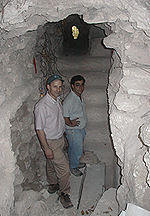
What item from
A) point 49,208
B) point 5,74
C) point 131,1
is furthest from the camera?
point 49,208

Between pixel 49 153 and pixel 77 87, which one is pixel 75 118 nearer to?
pixel 77 87

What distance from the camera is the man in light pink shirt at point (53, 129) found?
2.39 meters

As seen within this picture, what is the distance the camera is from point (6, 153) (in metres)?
1.83

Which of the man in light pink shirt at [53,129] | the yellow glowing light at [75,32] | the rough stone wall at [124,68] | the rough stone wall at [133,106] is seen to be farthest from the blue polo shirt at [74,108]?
the yellow glowing light at [75,32]

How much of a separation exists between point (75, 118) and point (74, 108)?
0.58 feet

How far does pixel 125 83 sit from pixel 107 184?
8.67 ft

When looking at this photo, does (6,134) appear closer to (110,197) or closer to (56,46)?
(110,197)

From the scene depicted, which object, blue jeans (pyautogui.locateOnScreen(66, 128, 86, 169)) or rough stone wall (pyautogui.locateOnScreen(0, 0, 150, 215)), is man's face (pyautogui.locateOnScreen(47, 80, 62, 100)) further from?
blue jeans (pyautogui.locateOnScreen(66, 128, 86, 169))

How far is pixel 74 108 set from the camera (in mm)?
3010

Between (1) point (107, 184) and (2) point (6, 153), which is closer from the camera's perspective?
(2) point (6, 153)

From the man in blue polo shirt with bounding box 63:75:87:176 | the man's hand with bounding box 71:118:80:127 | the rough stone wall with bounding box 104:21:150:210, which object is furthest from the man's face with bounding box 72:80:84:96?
the rough stone wall with bounding box 104:21:150:210

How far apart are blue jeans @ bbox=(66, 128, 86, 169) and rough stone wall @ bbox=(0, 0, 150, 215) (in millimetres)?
1374

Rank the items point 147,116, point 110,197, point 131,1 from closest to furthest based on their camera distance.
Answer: point 131,1
point 147,116
point 110,197

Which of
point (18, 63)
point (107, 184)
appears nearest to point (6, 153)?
point (18, 63)
